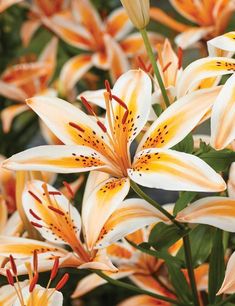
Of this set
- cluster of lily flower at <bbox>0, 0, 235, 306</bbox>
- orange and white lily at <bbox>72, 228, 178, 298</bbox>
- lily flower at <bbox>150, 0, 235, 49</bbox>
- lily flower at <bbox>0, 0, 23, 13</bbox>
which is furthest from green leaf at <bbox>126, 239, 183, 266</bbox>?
lily flower at <bbox>0, 0, 23, 13</bbox>

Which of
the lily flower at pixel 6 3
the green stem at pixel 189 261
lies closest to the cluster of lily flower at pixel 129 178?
the green stem at pixel 189 261

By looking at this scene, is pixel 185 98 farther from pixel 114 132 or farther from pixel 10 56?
pixel 10 56

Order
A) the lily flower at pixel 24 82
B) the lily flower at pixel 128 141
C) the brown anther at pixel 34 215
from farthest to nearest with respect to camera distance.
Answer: the lily flower at pixel 24 82
the brown anther at pixel 34 215
the lily flower at pixel 128 141

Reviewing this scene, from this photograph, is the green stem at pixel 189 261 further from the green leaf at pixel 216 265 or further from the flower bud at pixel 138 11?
the flower bud at pixel 138 11

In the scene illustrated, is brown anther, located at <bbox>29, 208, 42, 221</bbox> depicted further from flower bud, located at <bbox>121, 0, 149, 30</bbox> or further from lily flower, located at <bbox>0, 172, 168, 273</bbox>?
flower bud, located at <bbox>121, 0, 149, 30</bbox>

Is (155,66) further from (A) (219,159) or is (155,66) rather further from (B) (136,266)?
(B) (136,266)

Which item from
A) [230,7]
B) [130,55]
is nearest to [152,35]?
[130,55]
